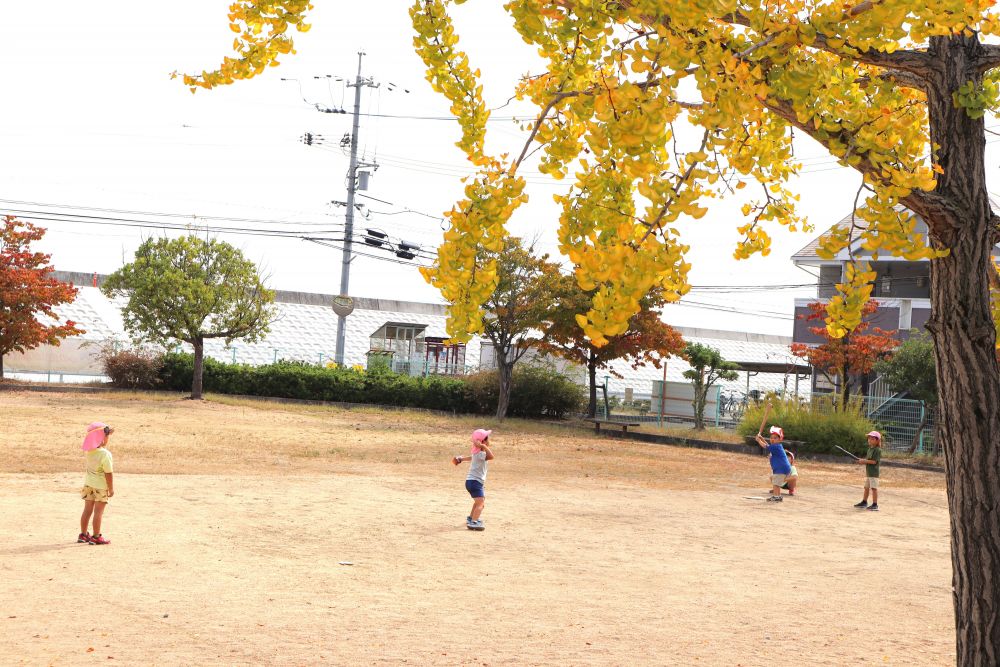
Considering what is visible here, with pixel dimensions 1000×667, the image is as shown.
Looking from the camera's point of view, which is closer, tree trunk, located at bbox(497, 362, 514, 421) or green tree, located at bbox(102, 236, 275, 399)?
green tree, located at bbox(102, 236, 275, 399)

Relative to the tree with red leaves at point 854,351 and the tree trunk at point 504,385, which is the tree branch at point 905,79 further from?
the tree trunk at point 504,385

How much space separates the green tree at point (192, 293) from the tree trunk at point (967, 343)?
1219 inches

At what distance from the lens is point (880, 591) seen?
9.90m

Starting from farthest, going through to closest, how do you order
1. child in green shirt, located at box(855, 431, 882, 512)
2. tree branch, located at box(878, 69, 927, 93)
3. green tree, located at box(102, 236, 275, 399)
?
1. green tree, located at box(102, 236, 275, 399)
2. child in green shirt, located at box(855, 431, 882, 512)
3. tree branch, located at box(878, 69, 927, 93)

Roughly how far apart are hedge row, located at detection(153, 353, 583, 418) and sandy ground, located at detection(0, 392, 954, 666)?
17398 millimetres

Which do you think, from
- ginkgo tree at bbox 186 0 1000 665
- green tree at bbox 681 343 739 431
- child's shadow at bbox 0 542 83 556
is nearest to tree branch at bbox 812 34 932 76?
ginkgo tree at bbox 186 0 1000 665

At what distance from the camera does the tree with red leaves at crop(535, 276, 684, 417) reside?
3350 cm

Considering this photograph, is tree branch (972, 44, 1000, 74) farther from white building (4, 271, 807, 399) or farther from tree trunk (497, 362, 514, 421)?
white building (4, 271, 807, 399)

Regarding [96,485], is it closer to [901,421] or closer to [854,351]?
[854,351]

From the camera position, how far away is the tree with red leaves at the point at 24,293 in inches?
1337

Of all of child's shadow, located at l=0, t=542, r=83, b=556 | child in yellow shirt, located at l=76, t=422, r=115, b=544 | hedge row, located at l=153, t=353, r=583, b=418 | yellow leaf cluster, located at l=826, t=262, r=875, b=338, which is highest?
yellow leaf cluster, located at l=826, t=262, r=875, b=338

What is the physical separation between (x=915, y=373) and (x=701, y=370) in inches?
300

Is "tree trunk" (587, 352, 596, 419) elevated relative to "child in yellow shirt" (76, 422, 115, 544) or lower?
elevated

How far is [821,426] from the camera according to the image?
2848 cm
